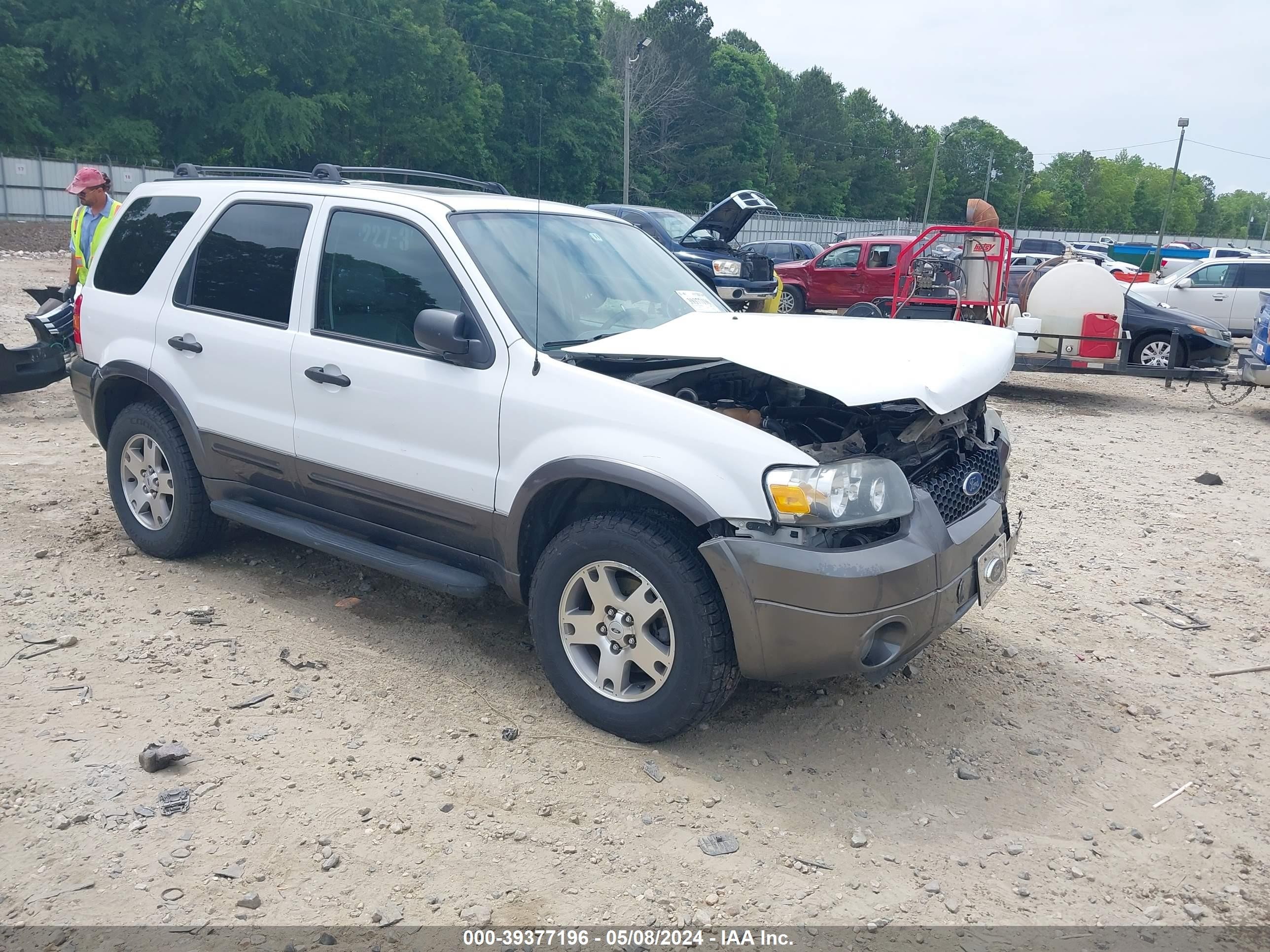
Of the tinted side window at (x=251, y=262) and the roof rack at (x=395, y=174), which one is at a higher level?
the roof rack at (x=395, y=174)

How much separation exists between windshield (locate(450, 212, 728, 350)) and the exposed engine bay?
1.18 feet

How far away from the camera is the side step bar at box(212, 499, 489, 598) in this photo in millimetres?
3994

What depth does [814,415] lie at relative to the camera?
3.88 metres

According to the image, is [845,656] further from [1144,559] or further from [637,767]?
[1144,559]

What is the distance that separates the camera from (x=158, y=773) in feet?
11.2

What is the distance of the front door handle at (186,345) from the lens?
4.79 m

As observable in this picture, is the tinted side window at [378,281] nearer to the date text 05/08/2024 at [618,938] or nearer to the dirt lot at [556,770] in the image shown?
the dirt lot at [556,770]

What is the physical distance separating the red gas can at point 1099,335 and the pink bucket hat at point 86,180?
1061 centimetres

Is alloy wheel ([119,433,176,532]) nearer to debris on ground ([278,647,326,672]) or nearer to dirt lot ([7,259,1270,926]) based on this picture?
dirt lot ([7,259,1270,926])

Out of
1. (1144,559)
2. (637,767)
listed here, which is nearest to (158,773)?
(637,767)

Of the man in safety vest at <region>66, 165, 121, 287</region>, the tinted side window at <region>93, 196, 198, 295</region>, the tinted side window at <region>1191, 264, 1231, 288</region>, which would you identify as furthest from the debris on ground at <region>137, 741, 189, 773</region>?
the tinted side window at <region>1191, 264, 1231, 288</region>

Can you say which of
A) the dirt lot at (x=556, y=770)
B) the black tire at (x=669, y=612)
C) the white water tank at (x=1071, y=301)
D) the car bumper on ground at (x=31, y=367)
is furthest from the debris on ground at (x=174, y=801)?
the white water tank at (x=1071, y=301)

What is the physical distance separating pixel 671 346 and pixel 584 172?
71.2ft

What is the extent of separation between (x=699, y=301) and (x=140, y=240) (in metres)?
2.97
